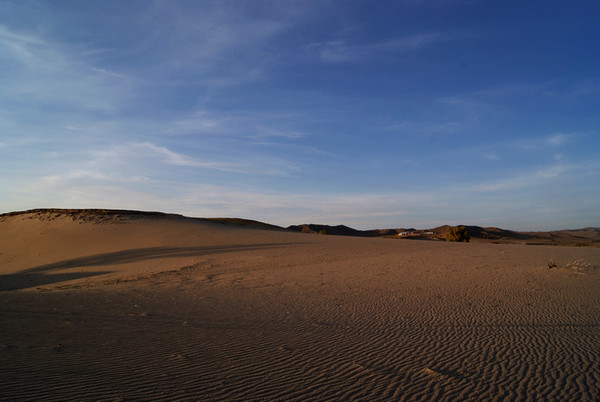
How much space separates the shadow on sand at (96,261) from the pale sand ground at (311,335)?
1.40 feet

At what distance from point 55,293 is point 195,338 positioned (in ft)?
22.5

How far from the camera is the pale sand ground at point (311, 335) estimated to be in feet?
14.1

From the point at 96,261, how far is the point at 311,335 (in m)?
18.7

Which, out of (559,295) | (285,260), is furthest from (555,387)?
(285,260)

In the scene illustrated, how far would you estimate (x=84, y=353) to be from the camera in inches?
204

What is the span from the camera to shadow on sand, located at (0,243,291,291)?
15.5m

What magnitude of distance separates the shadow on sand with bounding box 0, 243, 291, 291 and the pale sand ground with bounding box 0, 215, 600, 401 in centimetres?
43

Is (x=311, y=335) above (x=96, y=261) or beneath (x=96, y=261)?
beneath

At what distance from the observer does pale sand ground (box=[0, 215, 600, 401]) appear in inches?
169

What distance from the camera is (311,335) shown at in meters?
6.54

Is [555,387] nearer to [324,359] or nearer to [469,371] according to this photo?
[469,371]

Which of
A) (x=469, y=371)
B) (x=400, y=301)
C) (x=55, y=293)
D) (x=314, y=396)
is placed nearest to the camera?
(x=314, y=396)

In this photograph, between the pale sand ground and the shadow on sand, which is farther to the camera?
the shadow on sand

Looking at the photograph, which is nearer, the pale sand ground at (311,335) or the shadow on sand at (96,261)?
the pale sand ground at (311,335)
